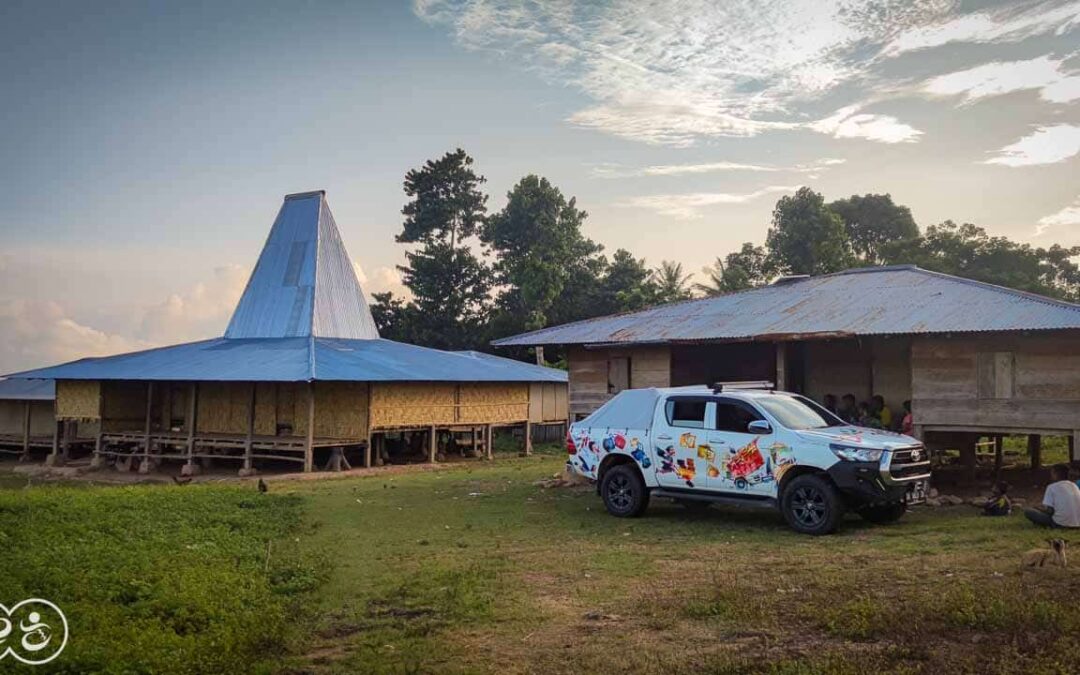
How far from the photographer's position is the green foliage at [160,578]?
6.84 meters

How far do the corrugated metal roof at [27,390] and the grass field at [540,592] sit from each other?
22.2m

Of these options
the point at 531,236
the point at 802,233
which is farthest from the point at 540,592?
the point at 531,236

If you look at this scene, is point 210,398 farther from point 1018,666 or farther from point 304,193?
point 1018,666

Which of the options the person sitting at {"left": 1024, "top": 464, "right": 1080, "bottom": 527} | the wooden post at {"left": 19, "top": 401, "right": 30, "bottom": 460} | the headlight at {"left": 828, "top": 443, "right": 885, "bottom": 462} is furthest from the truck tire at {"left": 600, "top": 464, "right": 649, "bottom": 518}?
the wooden post at {"left": 19, "top": 401, "right": 30, "bottom": 460}

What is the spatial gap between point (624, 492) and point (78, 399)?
23.5 m

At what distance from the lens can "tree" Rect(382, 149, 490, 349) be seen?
52.1m

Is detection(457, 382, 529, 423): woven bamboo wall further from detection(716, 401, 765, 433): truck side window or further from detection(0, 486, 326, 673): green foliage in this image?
detection(716, 401, 765, 433): truck side window

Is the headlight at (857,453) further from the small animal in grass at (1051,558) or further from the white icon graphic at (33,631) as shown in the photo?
the white icon graphic at (33,631)

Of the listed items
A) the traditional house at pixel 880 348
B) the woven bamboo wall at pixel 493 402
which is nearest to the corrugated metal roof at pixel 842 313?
the traditional house at pixel 880 348

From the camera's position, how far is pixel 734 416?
1315 centimetres

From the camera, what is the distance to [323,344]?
2933 centimetres

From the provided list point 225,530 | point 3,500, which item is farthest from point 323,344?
point 225,530

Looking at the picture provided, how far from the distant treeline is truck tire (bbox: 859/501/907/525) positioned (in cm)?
3238

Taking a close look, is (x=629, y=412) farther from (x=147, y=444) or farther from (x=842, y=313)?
(x=147, y=444)
